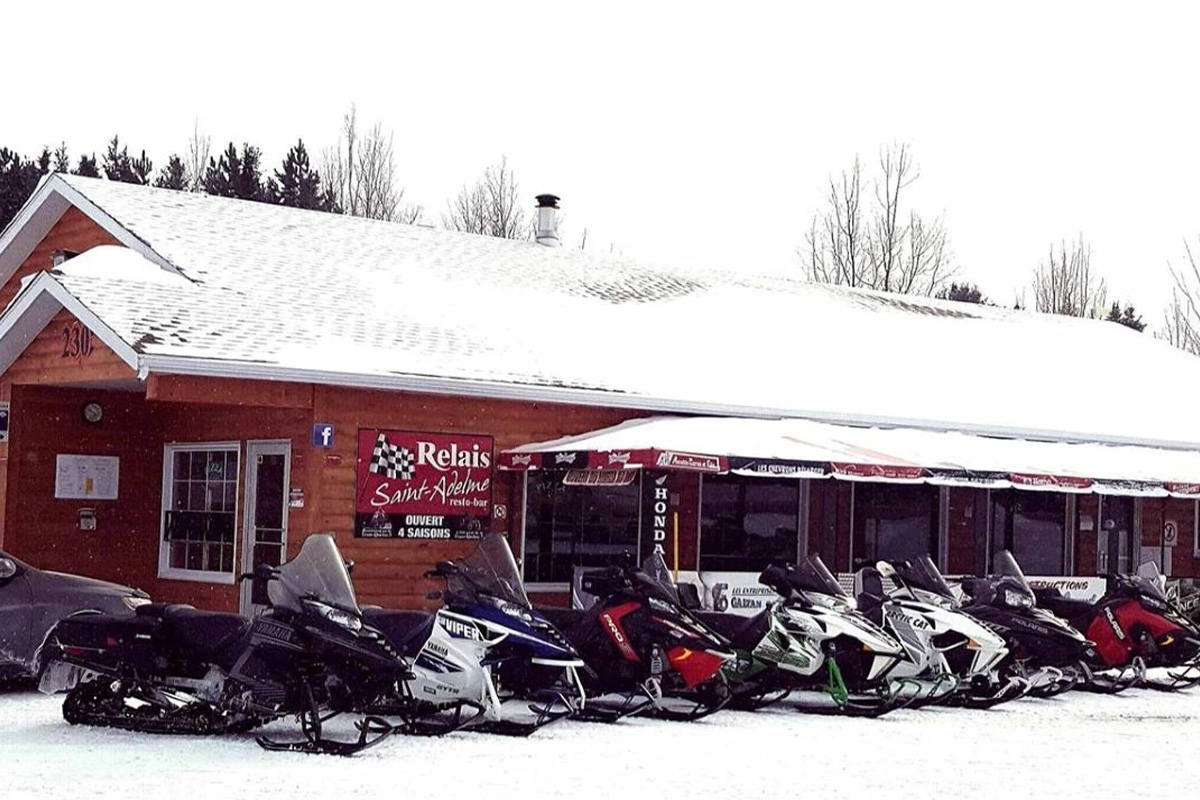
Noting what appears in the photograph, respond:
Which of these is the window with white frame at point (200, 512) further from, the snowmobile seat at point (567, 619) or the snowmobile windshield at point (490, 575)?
the snowmobile windshield at point (490, 575)

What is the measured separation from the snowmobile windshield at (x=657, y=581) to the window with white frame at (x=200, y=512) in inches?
186

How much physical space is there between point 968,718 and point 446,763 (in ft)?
13.9

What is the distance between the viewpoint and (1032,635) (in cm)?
1250

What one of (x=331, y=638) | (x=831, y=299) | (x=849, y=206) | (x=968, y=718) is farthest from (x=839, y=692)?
(x=849, y=206)

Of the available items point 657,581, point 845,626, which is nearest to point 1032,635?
point 845,626

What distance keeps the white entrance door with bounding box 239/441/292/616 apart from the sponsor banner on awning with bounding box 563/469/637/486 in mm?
2404

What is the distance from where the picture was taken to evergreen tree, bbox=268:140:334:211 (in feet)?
130

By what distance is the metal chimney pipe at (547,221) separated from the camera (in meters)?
23.1

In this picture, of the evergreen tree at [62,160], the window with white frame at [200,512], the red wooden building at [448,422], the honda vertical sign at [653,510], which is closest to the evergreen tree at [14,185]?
the evergreen tree at [62,160]

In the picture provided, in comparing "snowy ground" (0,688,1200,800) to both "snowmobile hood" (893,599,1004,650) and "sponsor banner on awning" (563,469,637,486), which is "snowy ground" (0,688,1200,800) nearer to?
"snowmobile hood" (893,599,1004,650)

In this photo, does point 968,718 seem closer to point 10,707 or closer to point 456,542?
point 456,542

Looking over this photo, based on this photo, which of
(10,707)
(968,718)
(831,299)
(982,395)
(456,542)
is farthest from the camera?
(831,299)

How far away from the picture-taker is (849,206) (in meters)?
45.8

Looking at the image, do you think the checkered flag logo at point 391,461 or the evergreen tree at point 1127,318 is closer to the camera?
the checkered flag logo at point 391,461
